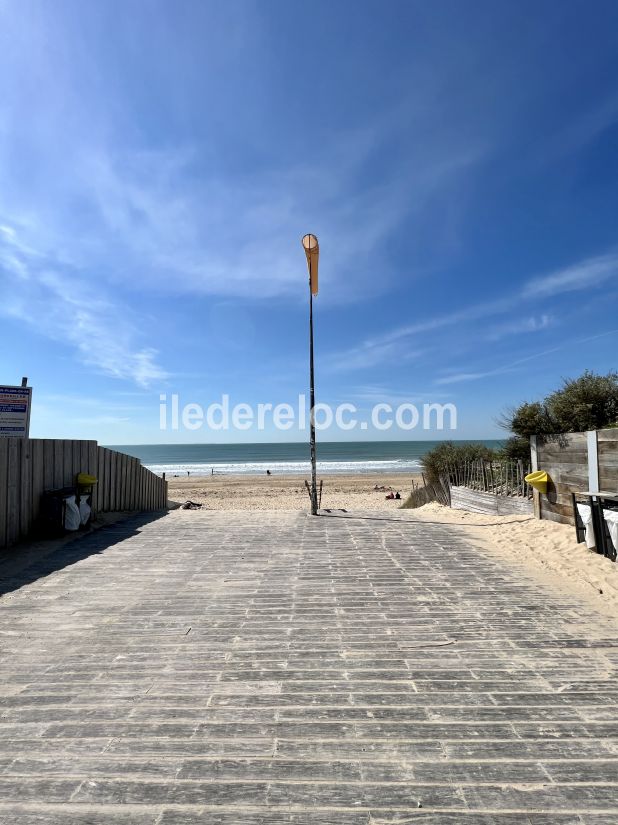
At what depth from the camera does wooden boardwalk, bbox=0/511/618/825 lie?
6.73 ft

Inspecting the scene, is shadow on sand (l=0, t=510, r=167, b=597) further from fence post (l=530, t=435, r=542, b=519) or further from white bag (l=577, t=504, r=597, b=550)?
fence post (l=530, t=435, r=542, b=519)

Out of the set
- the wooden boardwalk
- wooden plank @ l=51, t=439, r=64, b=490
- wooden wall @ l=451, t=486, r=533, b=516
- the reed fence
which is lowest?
the wooden boardwalk

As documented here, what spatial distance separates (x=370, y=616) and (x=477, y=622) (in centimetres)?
90

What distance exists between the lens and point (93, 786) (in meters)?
2.13

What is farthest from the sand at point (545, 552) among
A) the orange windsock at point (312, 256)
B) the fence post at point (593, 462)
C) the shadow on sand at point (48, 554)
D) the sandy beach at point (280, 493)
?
the sandy beach at point (280, 493)

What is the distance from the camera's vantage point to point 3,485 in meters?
6.50

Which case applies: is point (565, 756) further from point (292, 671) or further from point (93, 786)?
point (93, 786)

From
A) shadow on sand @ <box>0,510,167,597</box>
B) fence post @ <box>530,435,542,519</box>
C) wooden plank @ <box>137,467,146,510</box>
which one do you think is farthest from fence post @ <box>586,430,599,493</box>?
wooden plank @ <box>137,467,146,510</box>

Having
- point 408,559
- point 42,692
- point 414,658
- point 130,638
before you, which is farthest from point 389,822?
point 408,559

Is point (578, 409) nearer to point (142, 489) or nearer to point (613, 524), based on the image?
point (613, 524)

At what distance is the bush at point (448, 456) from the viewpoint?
619 inches

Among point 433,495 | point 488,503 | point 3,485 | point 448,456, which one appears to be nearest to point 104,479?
point 3,485

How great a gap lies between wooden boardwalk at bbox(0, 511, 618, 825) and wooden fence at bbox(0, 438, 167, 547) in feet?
5.36

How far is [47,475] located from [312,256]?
6710 mm
